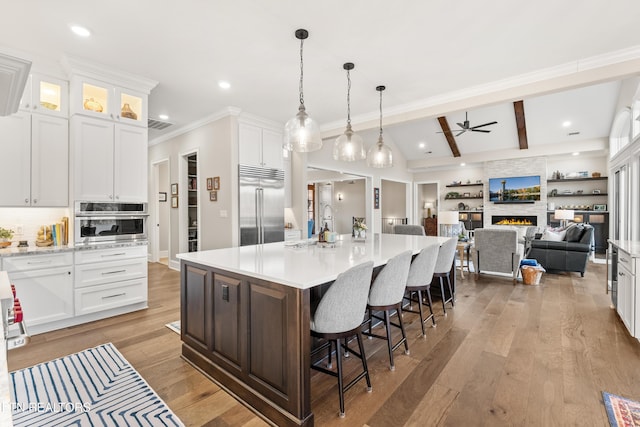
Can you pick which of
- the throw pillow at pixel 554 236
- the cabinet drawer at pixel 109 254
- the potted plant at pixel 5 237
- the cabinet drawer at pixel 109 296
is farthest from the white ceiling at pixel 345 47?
the throw pillow at pixel 554 236

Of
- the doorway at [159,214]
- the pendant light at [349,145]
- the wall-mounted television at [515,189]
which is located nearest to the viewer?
the pendant light at [349,145]

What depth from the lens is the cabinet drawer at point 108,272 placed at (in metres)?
3.31

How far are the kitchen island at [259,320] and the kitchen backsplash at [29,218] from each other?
2177 millimetres

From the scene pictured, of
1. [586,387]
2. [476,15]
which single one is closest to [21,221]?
[476,15]

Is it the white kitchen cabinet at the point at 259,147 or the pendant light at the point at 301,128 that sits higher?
the white kitchen cabinet at the point at 259,147

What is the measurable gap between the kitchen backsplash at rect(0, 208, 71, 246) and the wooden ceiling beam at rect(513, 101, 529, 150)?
26.9 feet

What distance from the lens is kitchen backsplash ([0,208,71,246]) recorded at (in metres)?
3.29

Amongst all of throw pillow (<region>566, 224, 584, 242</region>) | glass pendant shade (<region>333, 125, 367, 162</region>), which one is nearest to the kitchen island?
glass pendant shade (<region>333, 125, 367, 162</region>)

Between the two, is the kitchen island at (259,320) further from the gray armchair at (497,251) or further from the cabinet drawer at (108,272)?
the gray armchair at (497,251)

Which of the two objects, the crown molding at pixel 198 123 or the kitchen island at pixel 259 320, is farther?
the crown molding at pixel 198 123

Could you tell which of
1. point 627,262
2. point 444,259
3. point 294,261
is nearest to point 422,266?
point 444,259

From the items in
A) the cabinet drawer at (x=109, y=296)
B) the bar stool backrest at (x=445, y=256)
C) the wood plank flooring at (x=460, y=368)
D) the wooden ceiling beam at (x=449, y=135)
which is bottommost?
the wood plank flooring at (x=460, y=368)

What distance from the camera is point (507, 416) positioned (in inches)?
73.1

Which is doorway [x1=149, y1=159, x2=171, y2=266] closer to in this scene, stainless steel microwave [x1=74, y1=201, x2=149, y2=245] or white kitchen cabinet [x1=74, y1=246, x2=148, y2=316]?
stainless steel microwave [x1=74, y1=201, x2=149, y2=245]
